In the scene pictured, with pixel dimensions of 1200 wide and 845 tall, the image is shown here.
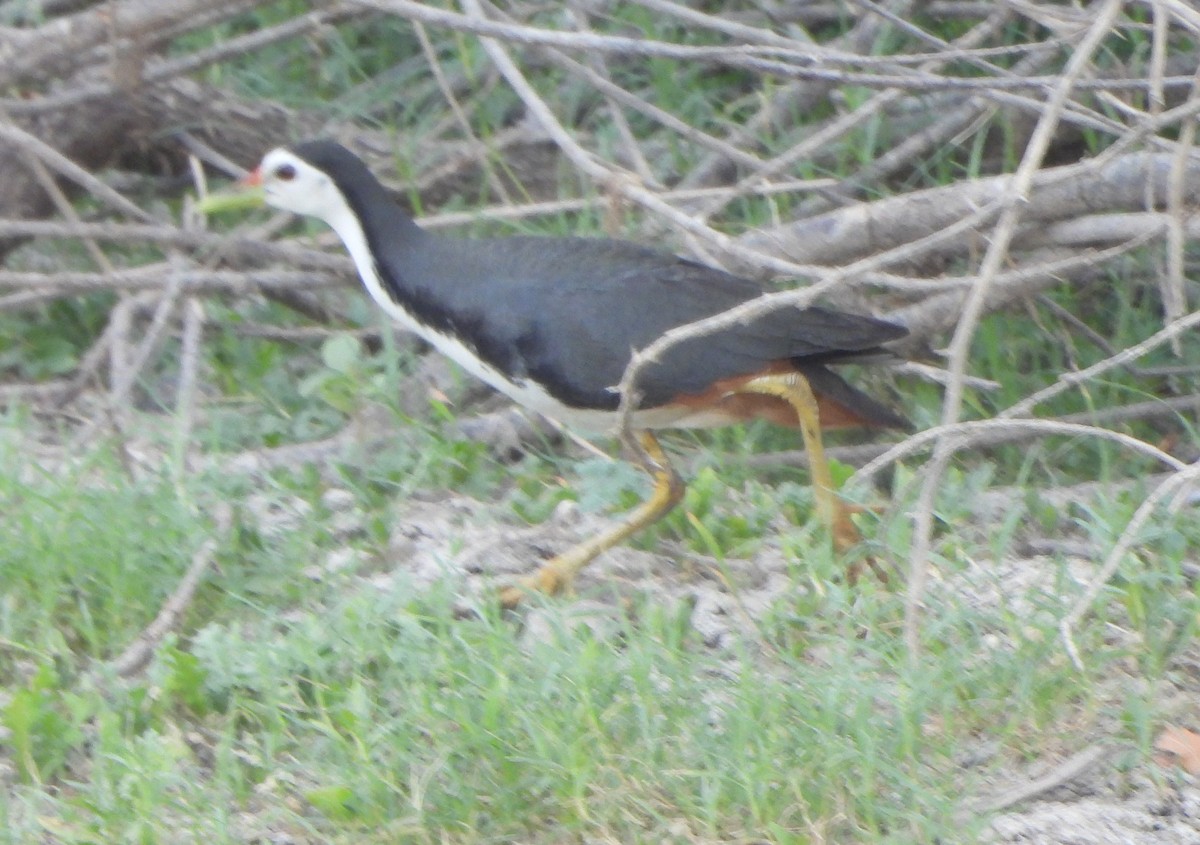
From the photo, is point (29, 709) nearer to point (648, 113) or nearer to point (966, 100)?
point (648, 113)

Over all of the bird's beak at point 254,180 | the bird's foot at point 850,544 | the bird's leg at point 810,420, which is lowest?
the bird's foot at point 850,544

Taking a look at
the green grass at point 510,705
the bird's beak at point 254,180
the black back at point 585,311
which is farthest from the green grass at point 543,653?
the bird's beak at point 254,180

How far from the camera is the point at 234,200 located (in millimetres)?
4633

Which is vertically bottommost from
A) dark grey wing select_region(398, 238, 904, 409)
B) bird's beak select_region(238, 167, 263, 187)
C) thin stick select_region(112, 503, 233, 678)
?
thin stick select_region(112, 503, 233, 678)

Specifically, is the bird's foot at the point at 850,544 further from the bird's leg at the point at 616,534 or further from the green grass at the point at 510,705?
the bird's leg at the point at 616,534

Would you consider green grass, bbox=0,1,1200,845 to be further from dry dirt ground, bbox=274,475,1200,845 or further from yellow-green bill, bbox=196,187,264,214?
yellow-green bill, bbox=196,187,264,214

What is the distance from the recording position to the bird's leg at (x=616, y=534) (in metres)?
3.85

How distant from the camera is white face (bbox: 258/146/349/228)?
437 centimetres

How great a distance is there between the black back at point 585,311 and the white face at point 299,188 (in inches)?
3.5

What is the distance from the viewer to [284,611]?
3.84 metres

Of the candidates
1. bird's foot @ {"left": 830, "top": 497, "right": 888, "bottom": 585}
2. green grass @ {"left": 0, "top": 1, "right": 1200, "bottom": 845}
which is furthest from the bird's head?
bird's foot @ {"left": 830, "top": 497, "right": 888, "bottom": 585}

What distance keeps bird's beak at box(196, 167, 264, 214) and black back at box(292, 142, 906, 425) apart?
39 centimetres

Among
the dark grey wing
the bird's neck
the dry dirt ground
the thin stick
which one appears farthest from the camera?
the bird's neck

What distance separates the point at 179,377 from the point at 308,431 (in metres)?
0.62
